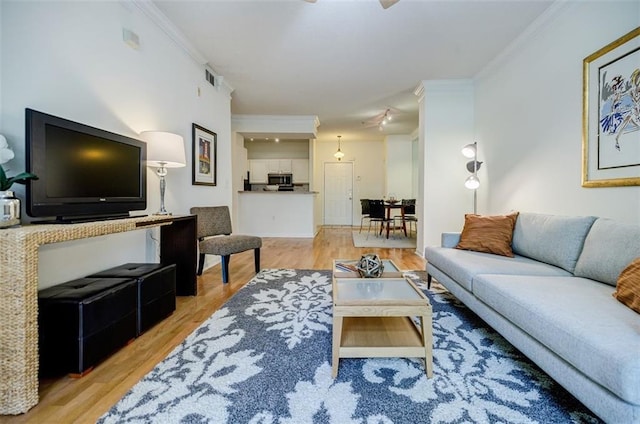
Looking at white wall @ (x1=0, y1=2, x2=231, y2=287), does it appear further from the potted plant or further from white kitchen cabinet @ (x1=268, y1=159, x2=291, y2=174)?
white kitchen cabinet @ (x1=268, y1=159, x2=291, y2=174)

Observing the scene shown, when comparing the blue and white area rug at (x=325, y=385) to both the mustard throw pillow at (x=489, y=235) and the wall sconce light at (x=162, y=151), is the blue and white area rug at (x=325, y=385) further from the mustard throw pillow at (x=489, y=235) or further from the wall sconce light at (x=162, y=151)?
the wall sconce light at (x=162, y=151)

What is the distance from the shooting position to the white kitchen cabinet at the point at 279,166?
828cm

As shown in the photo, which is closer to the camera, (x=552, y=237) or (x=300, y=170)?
(x=552, y=237)

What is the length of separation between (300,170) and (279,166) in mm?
589

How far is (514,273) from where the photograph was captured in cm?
203

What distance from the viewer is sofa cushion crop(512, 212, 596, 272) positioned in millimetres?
2057

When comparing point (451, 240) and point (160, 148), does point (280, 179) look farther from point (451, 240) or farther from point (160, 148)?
point (451, 240)

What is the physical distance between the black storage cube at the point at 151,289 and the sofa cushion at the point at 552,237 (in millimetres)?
2874

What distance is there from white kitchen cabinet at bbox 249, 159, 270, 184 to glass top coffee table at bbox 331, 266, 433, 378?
265 inches

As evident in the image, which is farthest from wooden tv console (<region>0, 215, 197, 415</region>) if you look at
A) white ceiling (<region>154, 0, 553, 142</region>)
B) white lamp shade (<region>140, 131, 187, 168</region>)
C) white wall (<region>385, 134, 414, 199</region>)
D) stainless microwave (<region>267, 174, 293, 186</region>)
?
→ white wall (<region>385, 134, 414, 199</region>)

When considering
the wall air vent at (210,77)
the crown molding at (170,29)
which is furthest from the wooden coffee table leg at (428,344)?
the wall air vent at (210,77)

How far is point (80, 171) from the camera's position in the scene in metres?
1.86

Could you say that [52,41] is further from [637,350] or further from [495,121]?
[495,121]

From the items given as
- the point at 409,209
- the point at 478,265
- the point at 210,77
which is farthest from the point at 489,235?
the point at 409,209
